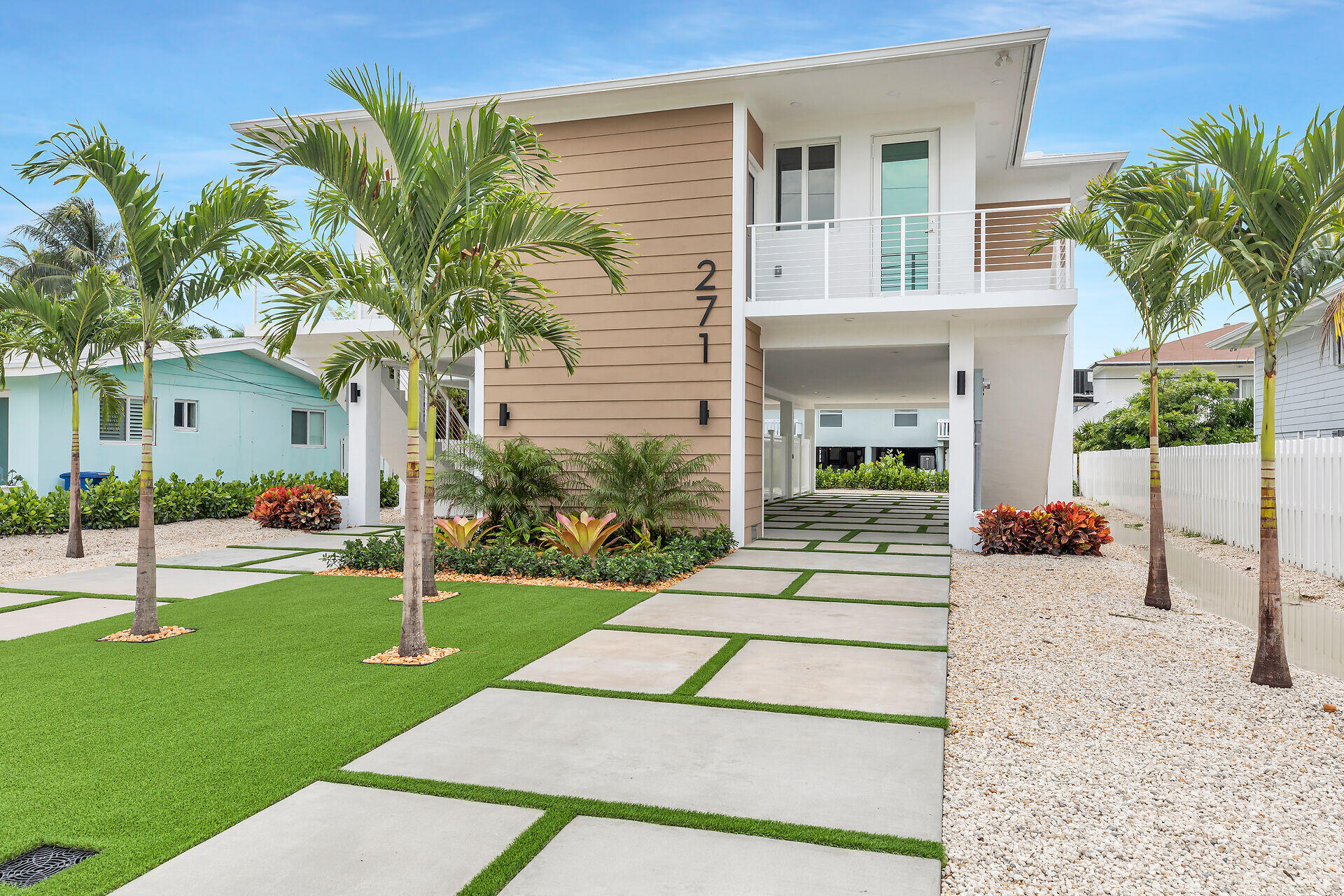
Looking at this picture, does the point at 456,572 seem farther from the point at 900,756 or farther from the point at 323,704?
the point at 900,756

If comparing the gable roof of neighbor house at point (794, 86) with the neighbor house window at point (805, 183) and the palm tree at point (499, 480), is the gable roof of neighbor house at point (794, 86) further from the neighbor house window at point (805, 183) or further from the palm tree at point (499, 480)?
the palm tree at point (499, 480)

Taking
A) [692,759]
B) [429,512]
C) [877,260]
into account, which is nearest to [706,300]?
[877,260]

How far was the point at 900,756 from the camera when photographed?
11.7ft

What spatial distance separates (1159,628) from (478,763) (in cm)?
518

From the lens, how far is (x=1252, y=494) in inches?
427

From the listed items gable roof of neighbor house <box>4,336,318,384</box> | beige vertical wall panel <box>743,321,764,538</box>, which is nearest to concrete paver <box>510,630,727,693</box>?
beige vertical wall panel <box>743,321,764,538</box>

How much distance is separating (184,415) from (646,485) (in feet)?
42.0

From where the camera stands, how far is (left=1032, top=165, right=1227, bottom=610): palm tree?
5.70 metres

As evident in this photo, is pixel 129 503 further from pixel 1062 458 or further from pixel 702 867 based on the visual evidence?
pixel 1062 458

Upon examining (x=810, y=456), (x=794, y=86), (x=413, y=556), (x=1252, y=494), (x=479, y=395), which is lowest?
(x=413, y=556)

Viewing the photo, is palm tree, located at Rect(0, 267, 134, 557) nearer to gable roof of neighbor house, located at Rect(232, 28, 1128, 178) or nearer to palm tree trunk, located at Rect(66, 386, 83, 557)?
palm tree trunk, located at Rect(66, 386, 83, 557)

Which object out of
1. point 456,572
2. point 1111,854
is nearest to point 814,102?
point 456,572

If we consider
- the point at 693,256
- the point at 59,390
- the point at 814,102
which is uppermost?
the point at 814,102

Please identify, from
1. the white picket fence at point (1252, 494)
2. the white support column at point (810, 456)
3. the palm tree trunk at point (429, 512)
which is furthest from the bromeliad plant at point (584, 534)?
the white support column at point (810, 456)
